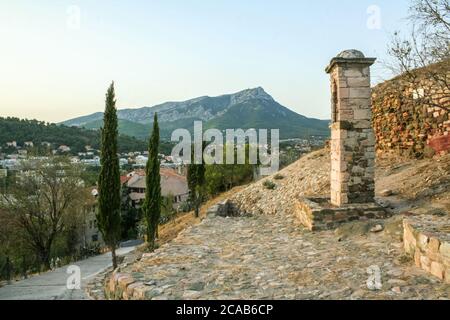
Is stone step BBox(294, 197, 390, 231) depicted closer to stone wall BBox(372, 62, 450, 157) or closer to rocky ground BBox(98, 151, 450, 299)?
rocky ground BBox(98, 151, 450, 299)

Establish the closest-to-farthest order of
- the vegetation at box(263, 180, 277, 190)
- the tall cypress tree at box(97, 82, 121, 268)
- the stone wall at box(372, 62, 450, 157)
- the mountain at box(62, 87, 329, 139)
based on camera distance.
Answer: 1. the stone wall at box(372, 62, 450, 157)
2. the tall cypress tree at box(97, 82, 121, 268)
3. the vegetation at box(263, 180, 277, 190)
4. the mountain at box(62, 87, 329, 139)

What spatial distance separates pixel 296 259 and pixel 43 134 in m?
57.4

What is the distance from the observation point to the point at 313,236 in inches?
301

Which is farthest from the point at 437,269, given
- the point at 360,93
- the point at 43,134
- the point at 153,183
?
the point at 43,134

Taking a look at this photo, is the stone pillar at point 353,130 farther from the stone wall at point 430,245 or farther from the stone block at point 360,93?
the stone wall at point 430,245

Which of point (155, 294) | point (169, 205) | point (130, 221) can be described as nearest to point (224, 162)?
point (169, 205)

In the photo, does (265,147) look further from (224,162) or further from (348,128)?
(348,128)

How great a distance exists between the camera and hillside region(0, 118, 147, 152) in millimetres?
50188

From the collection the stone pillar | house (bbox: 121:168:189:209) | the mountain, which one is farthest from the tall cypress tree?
the mountain

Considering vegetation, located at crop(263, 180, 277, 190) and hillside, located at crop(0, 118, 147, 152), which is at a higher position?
hillside, located at crop(0, 118, 147, 152)

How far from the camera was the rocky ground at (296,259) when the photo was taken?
15.0 feet

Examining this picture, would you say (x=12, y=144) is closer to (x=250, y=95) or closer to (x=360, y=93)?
(x=360, y=93)

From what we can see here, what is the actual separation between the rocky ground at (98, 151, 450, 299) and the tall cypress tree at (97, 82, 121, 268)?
454cm

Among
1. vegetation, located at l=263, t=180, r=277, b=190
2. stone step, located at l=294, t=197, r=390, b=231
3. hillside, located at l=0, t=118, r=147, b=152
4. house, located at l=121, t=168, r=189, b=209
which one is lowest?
house, located at l=121, t=168, r=189, b=209
